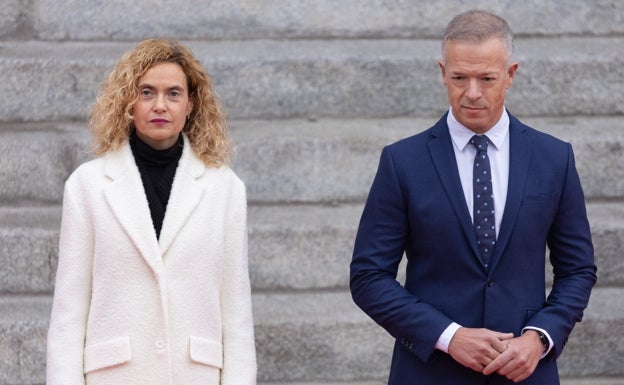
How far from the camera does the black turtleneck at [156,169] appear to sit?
12.8 feet

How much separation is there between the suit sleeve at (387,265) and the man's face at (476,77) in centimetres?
27

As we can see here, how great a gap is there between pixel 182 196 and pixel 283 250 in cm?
198

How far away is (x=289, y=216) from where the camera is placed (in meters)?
5.93

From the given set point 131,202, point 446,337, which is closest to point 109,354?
point 131,202

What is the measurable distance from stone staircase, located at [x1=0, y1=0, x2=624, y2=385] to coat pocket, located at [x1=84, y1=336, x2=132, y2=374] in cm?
182

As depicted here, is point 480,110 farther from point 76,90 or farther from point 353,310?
point 76,90

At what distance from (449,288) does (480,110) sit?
502 mm

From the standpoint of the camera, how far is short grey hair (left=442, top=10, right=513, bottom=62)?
3.71 m

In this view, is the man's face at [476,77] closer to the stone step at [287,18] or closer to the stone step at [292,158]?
the stone step at [292,158]

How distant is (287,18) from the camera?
6.31 meters

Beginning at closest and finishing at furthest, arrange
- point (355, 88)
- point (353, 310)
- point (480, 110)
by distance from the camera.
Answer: point (480, 110) < point (353, 310) < point (355, 88)

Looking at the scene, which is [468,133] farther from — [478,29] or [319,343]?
[319,343]

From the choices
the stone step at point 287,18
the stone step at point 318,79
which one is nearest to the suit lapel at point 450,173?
the stone step at point 318,79

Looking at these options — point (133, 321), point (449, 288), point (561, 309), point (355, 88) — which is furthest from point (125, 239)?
point (355, 88)
